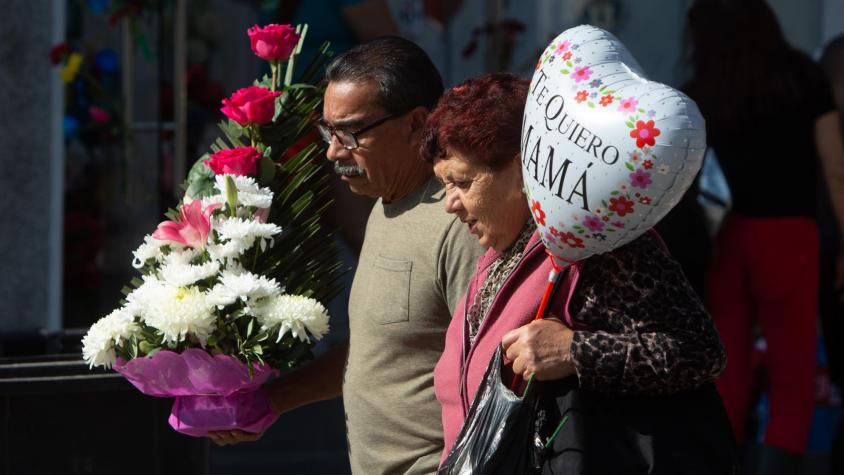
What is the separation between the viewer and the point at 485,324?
2287 mm

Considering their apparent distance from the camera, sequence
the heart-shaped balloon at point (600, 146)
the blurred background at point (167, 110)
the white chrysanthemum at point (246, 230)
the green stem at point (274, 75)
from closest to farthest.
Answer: the heart-shaped balloon at point (600, 146), the white chrysanthemum at point (246, 230), the green stem at point (274, 75), the blurred background at point (167, 110)

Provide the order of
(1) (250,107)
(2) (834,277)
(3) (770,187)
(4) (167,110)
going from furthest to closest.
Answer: (4) (167,110) → (2) (834,277) → (3) (770,187) → (1) (250,107)

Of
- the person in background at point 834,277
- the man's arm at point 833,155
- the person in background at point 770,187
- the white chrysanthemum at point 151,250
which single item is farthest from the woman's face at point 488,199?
the person in background at point 834,277

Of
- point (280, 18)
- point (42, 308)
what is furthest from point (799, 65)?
point (42, 308)

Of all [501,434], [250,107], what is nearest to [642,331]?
[501,434]

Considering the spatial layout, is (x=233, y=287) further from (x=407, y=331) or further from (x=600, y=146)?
(x=600, y=146)

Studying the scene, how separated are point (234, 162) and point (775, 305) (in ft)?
7.88

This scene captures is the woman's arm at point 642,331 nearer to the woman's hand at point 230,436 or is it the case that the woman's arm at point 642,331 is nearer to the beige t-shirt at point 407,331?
→ the beige t-shirt at point 407,331

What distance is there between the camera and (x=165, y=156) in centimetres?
648

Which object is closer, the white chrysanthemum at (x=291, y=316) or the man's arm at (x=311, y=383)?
the white chrysanthemum at (x=291, y=316)

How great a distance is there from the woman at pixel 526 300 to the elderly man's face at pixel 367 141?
340mm

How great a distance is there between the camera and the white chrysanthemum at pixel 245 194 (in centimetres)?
269

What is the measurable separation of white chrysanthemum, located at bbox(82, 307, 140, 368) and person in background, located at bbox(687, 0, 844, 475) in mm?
2511

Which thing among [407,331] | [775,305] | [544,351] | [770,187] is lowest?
[775,305]
